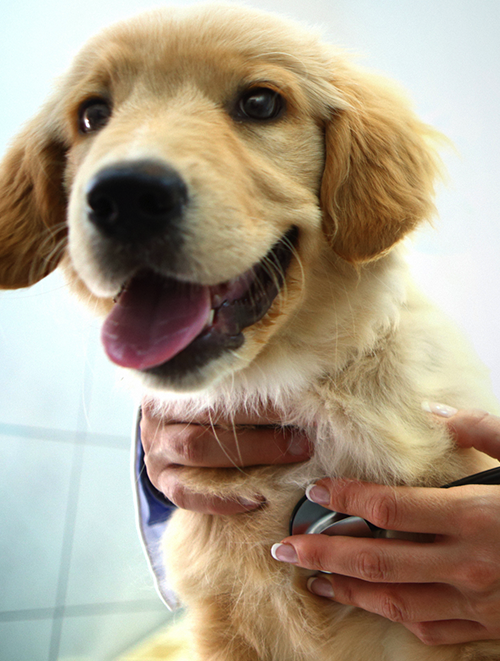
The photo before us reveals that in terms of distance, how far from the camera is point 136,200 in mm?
995

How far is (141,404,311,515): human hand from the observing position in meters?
1.37

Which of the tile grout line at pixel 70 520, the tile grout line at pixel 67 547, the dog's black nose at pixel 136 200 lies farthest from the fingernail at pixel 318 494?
the tile grout line at pixel 67 547

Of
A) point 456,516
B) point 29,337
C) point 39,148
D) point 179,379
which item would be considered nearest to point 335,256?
point 179,379

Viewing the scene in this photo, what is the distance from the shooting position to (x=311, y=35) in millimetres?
1573

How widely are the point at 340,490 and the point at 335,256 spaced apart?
0.57 metres

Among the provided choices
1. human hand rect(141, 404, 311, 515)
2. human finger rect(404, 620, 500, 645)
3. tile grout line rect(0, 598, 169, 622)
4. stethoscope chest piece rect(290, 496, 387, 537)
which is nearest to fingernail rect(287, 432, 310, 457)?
human hand rect(141, 404, 311, 515)

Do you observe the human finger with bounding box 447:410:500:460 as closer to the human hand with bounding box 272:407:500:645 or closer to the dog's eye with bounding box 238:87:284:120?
the human hand with bounding box 272:407:500:645

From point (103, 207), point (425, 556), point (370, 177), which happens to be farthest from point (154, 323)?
point (425, 556)

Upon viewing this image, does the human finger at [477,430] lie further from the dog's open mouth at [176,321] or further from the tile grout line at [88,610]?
the tile grout line at [88,610]

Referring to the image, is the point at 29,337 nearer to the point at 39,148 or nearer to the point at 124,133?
the point at 39,148

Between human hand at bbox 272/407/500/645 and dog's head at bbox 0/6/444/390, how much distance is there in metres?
0.43

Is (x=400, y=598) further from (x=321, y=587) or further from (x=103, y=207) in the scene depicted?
(x=103, y=207)

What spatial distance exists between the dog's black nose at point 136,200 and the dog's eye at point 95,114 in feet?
1.58

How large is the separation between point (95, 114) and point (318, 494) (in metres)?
1.11
